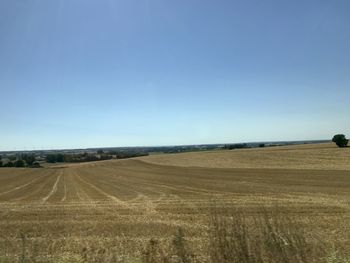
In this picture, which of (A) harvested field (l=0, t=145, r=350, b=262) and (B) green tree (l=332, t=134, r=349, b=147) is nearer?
(A) harvested field (l=0, t=145, r=350, b=262)

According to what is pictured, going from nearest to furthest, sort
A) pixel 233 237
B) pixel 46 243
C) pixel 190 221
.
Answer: pixel 233 237 < pixel 46 243 < pixel 190 221

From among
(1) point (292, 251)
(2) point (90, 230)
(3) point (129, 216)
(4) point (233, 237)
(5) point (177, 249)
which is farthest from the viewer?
(3) point (129, 216)

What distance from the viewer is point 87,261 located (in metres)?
9.30

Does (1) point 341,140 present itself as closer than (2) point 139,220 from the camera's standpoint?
No

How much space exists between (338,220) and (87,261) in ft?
32.0

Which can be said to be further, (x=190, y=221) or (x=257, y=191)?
(x=257, y=191)

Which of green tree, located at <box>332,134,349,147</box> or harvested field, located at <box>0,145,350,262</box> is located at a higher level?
green tree, located at <box>332,134,349,147</box>

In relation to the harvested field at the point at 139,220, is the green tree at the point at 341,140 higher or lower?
higher

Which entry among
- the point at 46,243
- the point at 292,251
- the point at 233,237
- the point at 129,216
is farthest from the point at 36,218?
the point at 292,251

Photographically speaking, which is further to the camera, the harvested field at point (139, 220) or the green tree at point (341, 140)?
the green tree at point (341, 140)

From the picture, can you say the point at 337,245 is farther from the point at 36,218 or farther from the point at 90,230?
the point at 36,218

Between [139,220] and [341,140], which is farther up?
[341,140]

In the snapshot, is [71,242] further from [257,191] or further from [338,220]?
[257,191]

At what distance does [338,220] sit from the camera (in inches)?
611
